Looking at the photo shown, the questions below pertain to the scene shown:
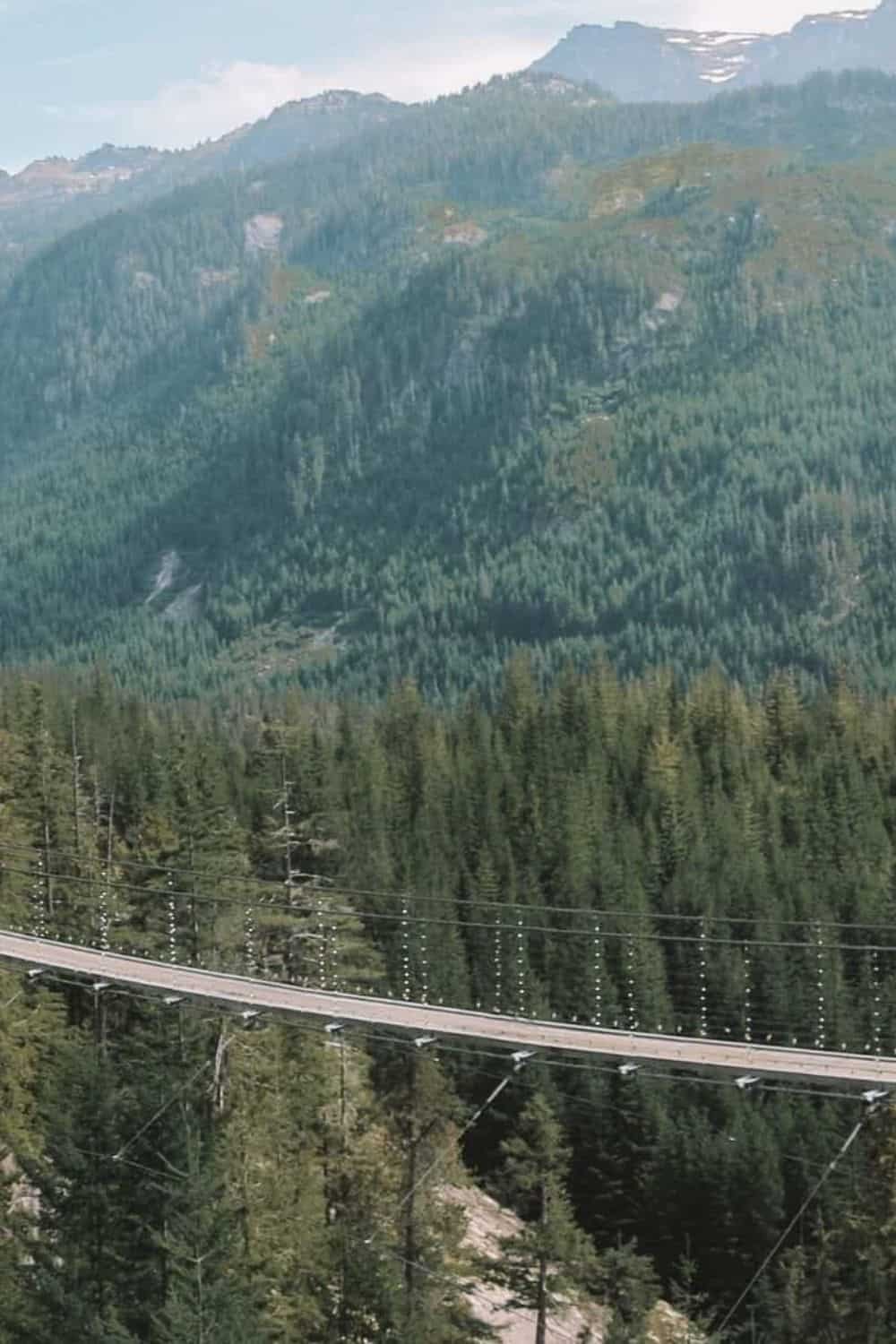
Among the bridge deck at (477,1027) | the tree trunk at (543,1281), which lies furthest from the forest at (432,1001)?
the bridge deck at (477,1027)

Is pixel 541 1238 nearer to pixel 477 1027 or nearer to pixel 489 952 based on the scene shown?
pixel 477 1027

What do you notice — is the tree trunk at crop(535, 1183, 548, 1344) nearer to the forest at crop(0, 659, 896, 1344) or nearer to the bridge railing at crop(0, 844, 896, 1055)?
the forest at crop(0, 659, 896, 1344)

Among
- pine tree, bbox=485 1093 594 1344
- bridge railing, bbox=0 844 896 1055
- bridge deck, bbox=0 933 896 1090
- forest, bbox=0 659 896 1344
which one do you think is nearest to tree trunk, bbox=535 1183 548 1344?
pine tree, bbox=485 1093 594 1344

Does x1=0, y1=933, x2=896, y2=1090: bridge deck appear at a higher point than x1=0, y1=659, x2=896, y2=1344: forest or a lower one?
higher

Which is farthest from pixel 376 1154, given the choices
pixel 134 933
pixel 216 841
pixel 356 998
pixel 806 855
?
pixel 806 855

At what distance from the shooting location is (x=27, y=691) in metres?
99.1

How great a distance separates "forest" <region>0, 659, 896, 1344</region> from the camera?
147ft

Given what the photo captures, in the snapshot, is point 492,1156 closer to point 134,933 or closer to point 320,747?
point 134,933

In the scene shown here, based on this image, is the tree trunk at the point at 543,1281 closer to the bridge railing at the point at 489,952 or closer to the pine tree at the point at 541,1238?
the pine tree at the point at 541,1238

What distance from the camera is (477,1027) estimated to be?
157 ft

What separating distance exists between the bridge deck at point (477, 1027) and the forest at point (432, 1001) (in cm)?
88

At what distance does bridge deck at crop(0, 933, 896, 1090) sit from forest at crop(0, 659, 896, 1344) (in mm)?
884

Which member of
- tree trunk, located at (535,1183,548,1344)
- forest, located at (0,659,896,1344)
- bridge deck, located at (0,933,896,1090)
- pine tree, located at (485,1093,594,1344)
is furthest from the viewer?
tree trunk, located at (535,1183,548,1344)

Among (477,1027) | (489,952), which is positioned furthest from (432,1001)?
(477,1027)
